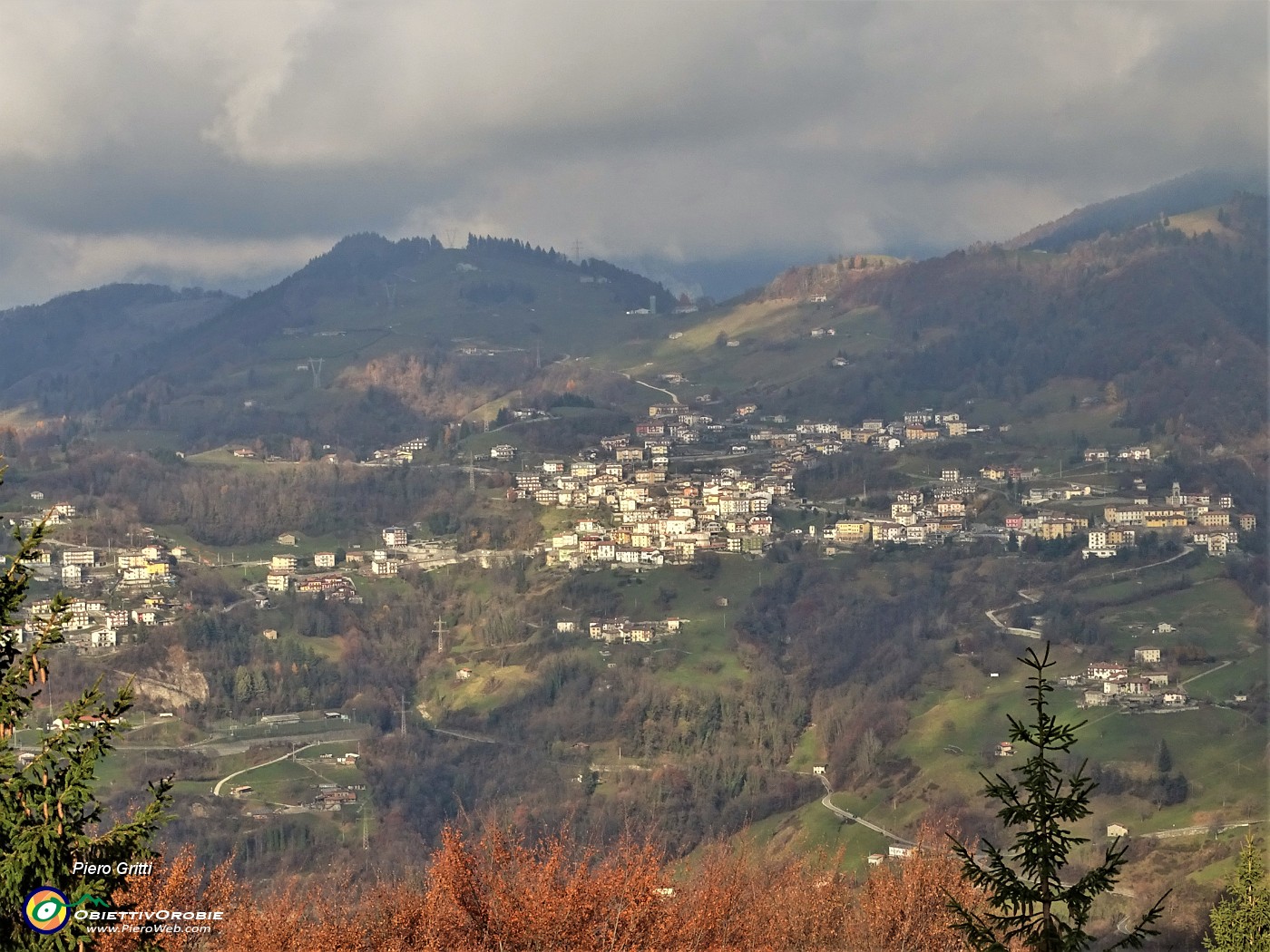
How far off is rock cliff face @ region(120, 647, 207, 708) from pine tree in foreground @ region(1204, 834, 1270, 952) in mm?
104200

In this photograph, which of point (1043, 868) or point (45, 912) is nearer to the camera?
point (45, 912)

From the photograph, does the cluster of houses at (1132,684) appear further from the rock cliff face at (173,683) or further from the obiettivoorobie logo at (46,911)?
the obiettivoorobie logo at (46,911)

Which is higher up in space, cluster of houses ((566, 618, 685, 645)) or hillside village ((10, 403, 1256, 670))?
hillside village ((10, 403, 1256, 670))

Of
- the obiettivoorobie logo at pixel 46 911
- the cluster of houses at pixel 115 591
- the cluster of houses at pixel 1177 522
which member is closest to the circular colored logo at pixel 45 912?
the obiettivoorobie logo at pixel 46 911

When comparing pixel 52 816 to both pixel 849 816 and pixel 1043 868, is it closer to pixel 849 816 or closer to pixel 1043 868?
pixel 1043 868

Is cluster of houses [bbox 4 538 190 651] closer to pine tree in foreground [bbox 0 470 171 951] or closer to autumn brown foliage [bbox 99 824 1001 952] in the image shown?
autumn brown foliage [bbox 99 824 1001 952]

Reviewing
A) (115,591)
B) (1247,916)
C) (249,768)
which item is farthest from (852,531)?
(1247,916)

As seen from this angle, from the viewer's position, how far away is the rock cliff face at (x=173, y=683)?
4626 inches

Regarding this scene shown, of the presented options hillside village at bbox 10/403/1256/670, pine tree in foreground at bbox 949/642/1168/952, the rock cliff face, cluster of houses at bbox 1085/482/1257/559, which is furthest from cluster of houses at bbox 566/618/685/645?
pine tree in foreground at bbox 949/642/1168/952

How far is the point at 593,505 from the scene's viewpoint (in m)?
167

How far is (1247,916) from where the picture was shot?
810 inches

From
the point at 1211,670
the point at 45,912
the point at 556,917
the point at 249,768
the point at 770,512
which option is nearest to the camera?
the point at 45,912

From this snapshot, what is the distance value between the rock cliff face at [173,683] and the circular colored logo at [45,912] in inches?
4310

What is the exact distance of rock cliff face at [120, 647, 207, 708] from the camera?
385ft
